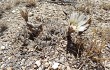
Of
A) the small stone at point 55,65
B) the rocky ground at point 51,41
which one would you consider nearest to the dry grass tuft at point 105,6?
the rocky ground at point 51,41

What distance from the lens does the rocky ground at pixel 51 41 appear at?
9.34 feet

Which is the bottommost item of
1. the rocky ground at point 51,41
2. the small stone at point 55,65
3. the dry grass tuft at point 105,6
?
the small stone at point 55,65

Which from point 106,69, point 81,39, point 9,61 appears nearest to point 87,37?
point 81,39

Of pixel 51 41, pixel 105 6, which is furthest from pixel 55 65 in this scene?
pixel 105 6

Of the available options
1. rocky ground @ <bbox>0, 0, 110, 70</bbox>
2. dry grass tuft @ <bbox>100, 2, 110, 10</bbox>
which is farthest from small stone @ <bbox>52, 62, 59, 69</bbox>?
dry grass tuft @ <bbox>100, 2, 110, 10</bbox>

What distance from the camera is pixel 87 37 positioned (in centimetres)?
327

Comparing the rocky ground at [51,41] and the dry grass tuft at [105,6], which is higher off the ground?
the dry grass tuft at [105,6]

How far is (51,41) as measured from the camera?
3127 mm

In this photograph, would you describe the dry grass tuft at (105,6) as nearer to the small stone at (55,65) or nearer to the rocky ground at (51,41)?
the rocky ground at (51,41)

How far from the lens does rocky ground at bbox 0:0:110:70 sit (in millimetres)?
2846

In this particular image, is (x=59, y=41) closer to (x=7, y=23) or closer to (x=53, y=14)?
(x=53, y=14)

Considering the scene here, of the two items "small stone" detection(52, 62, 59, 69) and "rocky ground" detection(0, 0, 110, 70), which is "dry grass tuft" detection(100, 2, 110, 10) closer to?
"rocky ground" detection(0, 0, 110, 70)

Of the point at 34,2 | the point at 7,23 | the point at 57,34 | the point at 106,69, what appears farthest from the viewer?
the point at 34,2

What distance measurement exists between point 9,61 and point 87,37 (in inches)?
49.1
